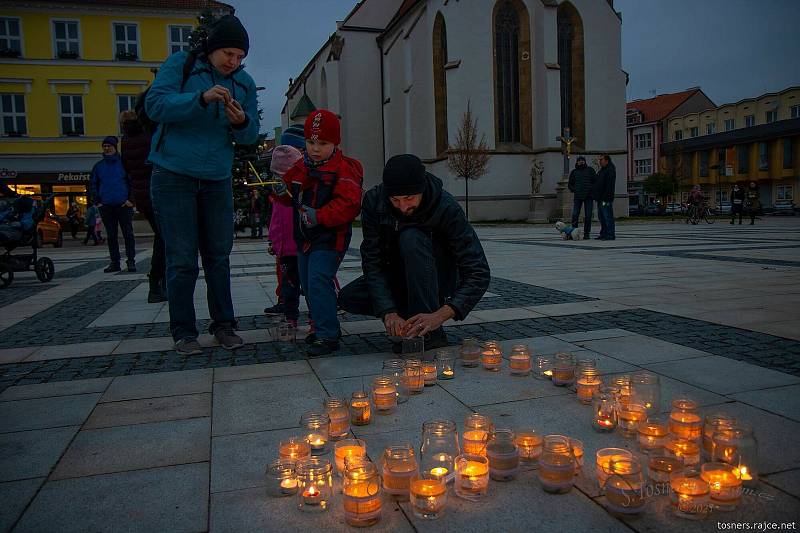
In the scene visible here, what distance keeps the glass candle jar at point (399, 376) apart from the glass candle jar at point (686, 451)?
125cm

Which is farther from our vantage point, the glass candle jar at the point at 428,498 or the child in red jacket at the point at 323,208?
the child in red jacket at the point at 323,208

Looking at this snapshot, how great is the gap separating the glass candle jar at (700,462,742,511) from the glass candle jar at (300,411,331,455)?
133cm

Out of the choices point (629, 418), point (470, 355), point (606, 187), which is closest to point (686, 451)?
point (629, 418)

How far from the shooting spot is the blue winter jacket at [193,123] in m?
3.61

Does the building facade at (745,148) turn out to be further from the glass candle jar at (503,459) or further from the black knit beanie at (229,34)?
the glass candle jar at (503,459)

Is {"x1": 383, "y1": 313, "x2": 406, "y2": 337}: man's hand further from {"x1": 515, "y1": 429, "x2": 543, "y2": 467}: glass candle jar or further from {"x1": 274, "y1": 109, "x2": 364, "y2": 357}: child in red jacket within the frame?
{"x1": 515, "y1": 429, "x2": 543, "y2": 467}: glass candle jar

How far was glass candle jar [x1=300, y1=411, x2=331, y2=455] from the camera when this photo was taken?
2318 mm

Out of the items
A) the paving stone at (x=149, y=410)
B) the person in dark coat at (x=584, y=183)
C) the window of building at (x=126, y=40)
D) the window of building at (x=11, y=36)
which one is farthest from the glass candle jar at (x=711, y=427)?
the window of building at (x=11, y=36)

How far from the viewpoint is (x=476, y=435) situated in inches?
83.7

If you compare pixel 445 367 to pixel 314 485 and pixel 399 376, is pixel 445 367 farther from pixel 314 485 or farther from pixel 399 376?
pixel 314 485

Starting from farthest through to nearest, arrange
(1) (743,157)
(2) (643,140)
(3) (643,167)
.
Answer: (2) (643,140)
(3) (643,167)
(1) (743,157)

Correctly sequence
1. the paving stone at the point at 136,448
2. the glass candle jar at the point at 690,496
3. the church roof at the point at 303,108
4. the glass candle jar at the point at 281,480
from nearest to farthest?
the glass candle jar at the point at 690,496 < the glass candle jar at the point at 281,480 < the paving stone at the point at 136,448 < the church roof at the point at 303,108

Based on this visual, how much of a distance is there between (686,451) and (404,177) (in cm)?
199

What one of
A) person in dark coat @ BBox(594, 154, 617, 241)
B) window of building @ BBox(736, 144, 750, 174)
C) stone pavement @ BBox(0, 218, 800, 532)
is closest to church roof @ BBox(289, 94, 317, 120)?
person in dark coat @ BBox(594, 154, 617, 241)
